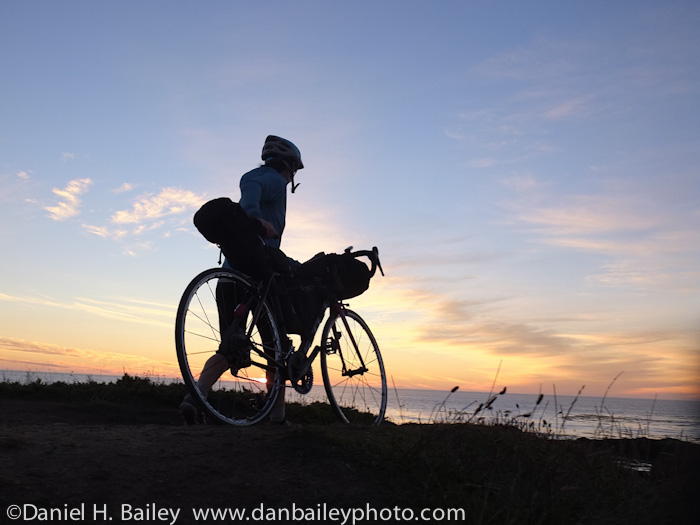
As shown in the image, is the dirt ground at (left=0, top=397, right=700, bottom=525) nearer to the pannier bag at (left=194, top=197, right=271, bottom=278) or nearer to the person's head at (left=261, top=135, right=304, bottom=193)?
the pannier bag at (left=194, top=197, right=271, bottom=278)

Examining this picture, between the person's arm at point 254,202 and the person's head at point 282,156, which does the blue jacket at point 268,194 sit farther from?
the person's head at point 282,156

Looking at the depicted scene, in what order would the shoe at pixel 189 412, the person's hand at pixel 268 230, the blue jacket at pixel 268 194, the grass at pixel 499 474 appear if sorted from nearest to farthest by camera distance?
the grass at pixel 499 474
the shoe at pixel 189 412
the person's hand at pixel 268 230
the blue jacket at pixel 268 194

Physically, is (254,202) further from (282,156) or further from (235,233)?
(282,156)

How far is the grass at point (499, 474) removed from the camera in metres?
3.26

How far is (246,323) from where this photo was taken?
5.38 m

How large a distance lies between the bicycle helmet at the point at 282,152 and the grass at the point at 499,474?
10.0 feet

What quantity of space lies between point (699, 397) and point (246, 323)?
168 inches

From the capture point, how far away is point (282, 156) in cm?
641

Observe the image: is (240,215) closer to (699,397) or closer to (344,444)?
(344,444)

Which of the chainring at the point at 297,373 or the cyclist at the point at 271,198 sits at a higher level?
the cyclist at the point at 271,198

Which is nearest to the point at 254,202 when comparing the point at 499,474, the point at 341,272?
the point at 341,272

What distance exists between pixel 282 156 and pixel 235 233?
1.63 m

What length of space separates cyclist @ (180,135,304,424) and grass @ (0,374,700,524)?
1137 mm

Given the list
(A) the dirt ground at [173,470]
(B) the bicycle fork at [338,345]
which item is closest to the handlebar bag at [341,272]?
(B) the bicycle fork at [338,345]
